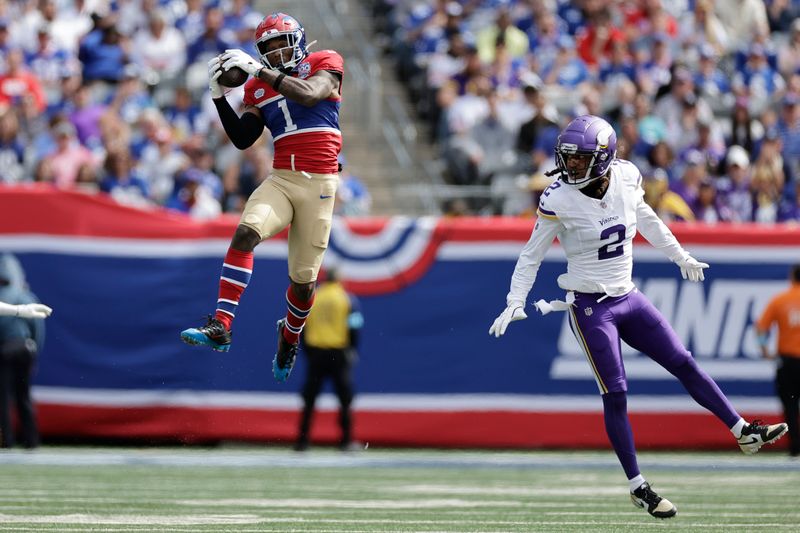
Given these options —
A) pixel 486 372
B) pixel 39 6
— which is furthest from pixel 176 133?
pixel 486 372

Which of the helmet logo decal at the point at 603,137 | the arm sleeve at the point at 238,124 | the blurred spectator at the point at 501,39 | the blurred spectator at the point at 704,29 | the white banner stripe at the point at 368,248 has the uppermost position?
the blurred spectator at the point at 704,29

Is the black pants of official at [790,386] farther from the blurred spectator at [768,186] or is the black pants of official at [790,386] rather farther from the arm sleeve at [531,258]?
the arm sleeve at [531,258]

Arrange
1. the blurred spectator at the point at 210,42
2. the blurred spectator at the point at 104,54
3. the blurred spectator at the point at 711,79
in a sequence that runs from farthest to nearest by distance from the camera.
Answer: the blurred spectator at the point at 711,79, the blurred spectator at the point at 210,42, the blurred spectator at the point at 104,54

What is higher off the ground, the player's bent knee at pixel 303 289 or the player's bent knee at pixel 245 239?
the player's bent knee at pixel 245 239

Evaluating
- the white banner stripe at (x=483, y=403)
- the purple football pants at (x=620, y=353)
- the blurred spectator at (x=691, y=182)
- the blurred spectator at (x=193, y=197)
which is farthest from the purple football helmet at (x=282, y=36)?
the blurred spectator at (x=691, y=182)

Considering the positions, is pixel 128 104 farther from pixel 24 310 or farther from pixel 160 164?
pixel 24 310

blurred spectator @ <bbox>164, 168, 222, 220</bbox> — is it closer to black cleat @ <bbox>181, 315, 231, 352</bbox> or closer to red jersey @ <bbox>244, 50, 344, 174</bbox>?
red jersey @ <bbox>244, 50, 344, 174</bbox>

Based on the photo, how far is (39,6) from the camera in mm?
17375

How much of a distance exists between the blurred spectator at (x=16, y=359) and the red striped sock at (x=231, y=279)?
5.41m

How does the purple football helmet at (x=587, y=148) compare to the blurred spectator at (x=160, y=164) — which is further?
the blurred spectator at (x=160, y=164)

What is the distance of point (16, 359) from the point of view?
14.0m

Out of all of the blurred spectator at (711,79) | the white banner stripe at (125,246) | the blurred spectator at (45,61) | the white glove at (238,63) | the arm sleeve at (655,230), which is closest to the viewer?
the white glove at (238,63)

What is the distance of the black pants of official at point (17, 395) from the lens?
13.9m

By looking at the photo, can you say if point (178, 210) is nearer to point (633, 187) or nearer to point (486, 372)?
point (486, 372)
